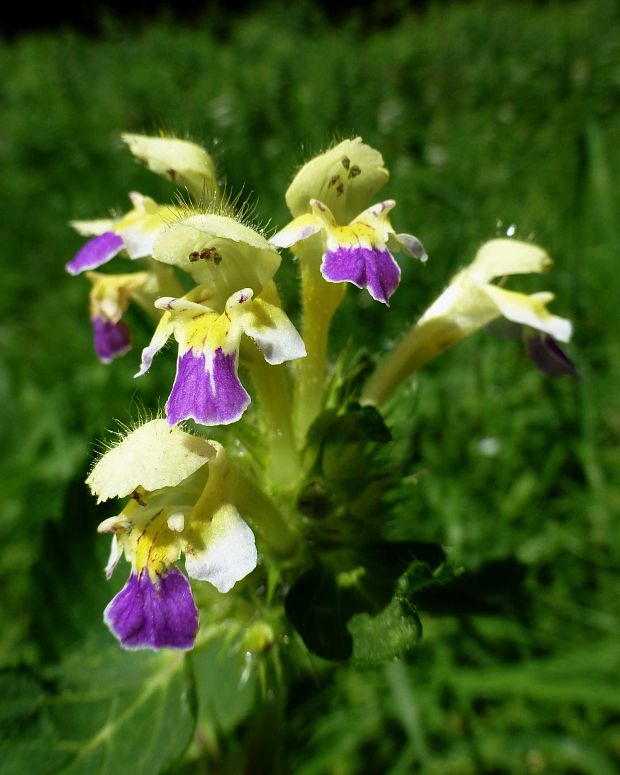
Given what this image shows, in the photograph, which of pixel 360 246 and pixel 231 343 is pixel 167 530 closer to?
pixel 231 343

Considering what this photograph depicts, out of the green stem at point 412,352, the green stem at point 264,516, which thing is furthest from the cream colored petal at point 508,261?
the green stem at point 264,516

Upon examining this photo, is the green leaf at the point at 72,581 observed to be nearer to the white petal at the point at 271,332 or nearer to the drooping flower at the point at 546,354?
the white petal at the point at 271,332

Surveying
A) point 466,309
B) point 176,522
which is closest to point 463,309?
point 466,309

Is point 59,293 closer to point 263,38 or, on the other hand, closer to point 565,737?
point 565,737

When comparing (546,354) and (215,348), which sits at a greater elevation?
(215,348)

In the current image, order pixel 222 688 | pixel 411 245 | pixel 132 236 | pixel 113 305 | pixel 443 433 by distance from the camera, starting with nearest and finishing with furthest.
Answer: pixel 411 245 → pixel 132 236 → pixel 113 305 → pixel 222 688 → pixel 443 433

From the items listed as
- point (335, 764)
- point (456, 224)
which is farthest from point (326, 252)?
point (456, 224)

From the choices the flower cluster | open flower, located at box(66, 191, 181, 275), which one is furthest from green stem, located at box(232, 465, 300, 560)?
open flower, located at box(66, 191, 181, 275)
